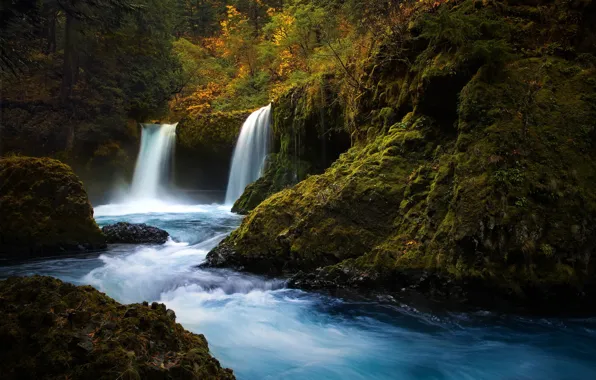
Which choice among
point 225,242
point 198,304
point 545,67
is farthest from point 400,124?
point 198,304

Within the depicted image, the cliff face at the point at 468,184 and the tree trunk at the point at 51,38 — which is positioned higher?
the tree trunk at the point at 51,38

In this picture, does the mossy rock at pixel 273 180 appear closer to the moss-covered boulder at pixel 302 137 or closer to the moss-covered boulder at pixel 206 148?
the moss-covered boulder at pixel 302 137

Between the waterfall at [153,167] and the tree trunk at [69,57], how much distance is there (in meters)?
4.14

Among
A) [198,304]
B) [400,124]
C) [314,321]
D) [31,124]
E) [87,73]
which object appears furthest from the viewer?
[87,73]

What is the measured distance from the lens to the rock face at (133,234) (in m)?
9.95

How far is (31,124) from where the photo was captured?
18.2 metres

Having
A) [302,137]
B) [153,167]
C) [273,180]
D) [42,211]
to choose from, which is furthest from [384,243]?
[153,167]

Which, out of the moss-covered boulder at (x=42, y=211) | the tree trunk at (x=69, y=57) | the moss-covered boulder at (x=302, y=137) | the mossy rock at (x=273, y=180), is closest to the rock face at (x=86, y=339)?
the moss-covered boulder at (x=42, y=211)

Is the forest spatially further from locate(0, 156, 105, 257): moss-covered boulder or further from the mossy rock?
the mossy rock

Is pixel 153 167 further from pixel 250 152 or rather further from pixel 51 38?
pixel 51 38

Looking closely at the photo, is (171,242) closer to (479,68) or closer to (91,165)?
(479,68)

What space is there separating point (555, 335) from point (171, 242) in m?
8.11

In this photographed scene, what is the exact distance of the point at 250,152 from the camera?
664 inches

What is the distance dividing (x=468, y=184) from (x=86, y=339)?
493 cm
